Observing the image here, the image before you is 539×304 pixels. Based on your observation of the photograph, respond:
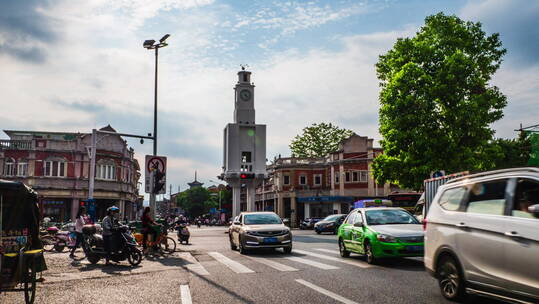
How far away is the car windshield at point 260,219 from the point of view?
16984 mm

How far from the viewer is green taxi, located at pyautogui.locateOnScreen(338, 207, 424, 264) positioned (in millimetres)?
11250

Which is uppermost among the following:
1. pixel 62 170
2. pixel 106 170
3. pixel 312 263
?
pixel 106 170

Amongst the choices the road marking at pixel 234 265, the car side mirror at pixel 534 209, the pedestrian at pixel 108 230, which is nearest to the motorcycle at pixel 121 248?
the pedestrian at pixel 108 230

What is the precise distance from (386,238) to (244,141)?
123 feet

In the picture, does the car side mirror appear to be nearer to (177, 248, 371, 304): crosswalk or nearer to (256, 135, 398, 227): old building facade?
(177, 248, 371, 304): crosswalk

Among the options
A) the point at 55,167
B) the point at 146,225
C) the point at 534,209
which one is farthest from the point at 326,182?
the point at 534,209

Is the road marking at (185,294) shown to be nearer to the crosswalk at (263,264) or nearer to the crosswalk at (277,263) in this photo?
the crosswalk at (263,264)

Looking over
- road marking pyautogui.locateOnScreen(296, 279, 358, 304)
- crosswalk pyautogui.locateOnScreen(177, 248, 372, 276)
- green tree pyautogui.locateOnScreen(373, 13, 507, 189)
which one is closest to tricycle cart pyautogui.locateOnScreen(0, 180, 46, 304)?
crosswalk pyautogui.locateOnScreen(177, 248, 372, 276)

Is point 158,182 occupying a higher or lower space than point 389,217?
higher

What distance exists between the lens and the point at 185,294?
8203 mm

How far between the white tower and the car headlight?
119ft

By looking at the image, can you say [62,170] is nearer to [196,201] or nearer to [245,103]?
[245,103]

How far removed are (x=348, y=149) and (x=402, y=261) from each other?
46.6 meters

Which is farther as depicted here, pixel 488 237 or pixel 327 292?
pixel 327 292
